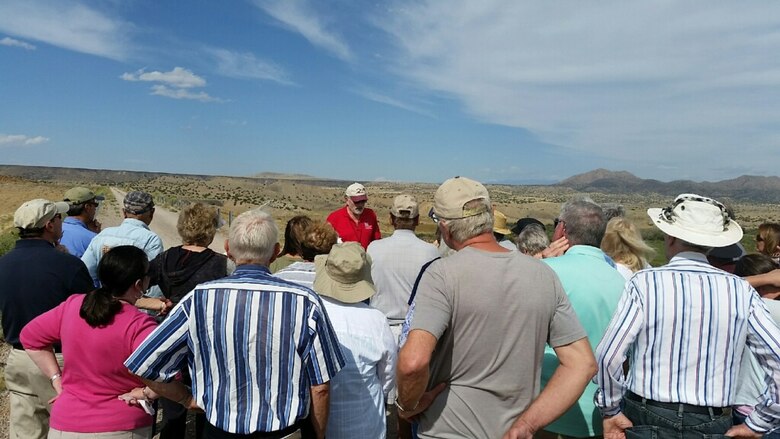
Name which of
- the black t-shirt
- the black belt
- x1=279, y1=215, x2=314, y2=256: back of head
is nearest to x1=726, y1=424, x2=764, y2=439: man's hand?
the black belt

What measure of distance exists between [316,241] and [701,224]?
2.46 m

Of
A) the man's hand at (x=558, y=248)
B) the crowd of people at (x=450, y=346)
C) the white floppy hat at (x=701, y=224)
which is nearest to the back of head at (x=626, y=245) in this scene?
the man's hand at (x=558, y=248)

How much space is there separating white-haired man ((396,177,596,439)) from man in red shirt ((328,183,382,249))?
12.9ft

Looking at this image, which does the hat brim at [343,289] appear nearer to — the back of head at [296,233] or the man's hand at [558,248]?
the back of head at [296,233]

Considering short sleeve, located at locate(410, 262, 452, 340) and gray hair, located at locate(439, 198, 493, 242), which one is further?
gray hair, located at locate(439, 198, 493, 242)

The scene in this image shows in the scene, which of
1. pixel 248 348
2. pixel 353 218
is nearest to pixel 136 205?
pixel 353 218

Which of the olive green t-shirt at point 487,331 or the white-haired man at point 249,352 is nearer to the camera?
the olive green t-shirt at point 487,331

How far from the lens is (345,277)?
9.54ft

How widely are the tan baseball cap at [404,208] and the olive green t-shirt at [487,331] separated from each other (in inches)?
97.7

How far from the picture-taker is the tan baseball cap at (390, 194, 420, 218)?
4.81 meters

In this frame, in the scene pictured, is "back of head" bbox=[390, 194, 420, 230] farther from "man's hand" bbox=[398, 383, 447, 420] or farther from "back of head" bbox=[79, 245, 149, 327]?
"man's hand" bbox=[398, 383, 447, 420]

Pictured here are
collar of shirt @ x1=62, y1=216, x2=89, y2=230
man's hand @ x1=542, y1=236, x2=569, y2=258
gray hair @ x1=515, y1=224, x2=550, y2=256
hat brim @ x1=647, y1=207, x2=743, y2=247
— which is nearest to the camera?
hat brim @ x1=647, y1=207, x2=743, y2=247

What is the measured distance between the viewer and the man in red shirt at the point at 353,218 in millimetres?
6270

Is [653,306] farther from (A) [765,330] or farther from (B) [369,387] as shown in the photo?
(B) [369,387]
